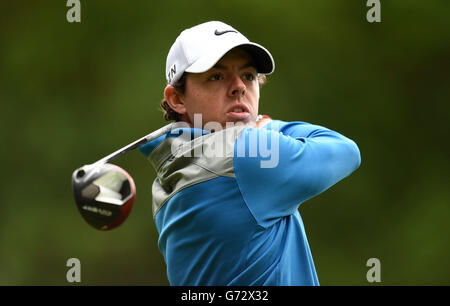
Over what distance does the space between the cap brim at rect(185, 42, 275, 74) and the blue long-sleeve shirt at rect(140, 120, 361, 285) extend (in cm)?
15

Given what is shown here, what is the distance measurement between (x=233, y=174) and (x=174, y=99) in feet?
1.14

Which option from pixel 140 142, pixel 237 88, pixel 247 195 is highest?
pixel 237 88

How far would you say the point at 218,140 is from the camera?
1.37 m

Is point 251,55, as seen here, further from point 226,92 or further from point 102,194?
point 102,194

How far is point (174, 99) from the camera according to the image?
1.60 m

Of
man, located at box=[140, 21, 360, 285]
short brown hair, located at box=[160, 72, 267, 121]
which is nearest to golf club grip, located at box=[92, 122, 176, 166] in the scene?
man, located at box=[140, 21, 360, 285]

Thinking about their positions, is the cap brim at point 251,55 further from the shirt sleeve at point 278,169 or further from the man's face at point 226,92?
the shirt sleeve at point 278,169

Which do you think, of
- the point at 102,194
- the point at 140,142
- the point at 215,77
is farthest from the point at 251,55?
the point at 102,194

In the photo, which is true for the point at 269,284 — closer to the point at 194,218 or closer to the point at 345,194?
the point at 194,218

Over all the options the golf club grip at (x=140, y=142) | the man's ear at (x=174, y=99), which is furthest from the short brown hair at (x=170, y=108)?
the golf club grip at (x=140, y=142)

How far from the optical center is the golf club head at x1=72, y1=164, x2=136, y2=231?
4.15ft

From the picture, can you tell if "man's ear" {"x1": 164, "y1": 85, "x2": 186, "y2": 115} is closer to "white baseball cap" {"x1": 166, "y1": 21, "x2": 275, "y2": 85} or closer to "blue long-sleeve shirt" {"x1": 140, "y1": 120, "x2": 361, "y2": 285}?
"white baseball cap" {"x1": 166, "y1": 21, "x2": 275, "y2": 85}

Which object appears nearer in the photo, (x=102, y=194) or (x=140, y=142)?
(x=102, y=194)

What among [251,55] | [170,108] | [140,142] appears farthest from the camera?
[170,108]
